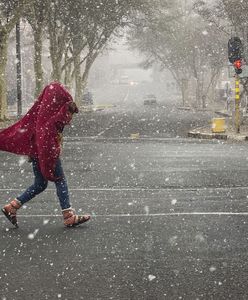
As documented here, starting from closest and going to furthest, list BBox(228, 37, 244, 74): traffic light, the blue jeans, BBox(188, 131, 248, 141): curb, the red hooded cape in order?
the red hooded cape < the blue jeans < BBox(188, 131, 248, 141): curb < BBox(228, 37, 244, 74): traffic light

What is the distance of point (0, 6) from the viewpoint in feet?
98.5

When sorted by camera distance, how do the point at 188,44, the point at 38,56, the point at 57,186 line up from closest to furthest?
1. the point at 57,186
2. the point at 38,56
3. the point at 188,44

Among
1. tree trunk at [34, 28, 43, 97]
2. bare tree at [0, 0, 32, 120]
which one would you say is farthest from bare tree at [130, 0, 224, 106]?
bare tree at [0, 0, 32, 120]

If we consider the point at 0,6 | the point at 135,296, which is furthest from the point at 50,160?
the point at 0,6

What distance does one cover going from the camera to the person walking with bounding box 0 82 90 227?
664 centimetres

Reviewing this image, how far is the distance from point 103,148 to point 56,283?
11767 millimetres

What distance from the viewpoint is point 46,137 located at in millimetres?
6633

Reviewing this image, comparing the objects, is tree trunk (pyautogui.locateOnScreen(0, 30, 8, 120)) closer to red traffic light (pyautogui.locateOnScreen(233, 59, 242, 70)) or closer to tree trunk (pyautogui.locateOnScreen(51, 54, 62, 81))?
tree trunk (pyautogui.locateOnScreen(51, 54, 62, 81))

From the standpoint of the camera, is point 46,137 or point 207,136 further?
point 207,136

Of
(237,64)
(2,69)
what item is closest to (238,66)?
(237,64)

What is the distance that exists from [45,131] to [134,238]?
143cm

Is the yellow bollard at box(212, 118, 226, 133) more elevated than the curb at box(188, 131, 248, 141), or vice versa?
the yellow bollard at box(212, 118, 226, 133)

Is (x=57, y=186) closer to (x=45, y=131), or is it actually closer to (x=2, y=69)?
(x=45, y=131)

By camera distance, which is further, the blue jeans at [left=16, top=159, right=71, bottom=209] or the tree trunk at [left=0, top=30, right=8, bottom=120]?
the tree trunk at [left=0, top=30, right=8, bottom=120]
